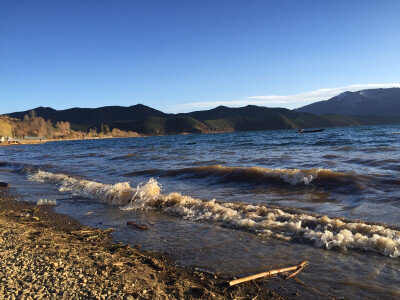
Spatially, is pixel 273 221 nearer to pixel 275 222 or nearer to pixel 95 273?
pixel 275 222

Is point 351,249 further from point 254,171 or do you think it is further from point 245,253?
point 254,171

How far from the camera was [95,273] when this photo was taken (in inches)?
171

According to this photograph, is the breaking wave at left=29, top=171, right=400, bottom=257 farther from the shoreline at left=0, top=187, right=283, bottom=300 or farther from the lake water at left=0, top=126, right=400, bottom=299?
the shoreline at left=0, top=187, right=283, bottom=300

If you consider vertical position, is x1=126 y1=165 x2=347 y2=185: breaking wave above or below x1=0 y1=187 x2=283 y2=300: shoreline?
Answer: below

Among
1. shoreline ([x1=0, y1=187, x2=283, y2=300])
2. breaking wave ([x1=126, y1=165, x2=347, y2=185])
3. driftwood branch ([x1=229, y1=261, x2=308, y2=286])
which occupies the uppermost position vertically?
shoreline ([x1=0, y1=187, x2=283, y2=300])

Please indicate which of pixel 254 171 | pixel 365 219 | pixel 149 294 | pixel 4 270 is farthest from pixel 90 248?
pixel 254 171

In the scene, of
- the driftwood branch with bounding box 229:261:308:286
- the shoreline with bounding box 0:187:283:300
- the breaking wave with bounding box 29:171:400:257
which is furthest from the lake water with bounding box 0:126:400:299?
the shoreline with bounding box 0:187:283:300

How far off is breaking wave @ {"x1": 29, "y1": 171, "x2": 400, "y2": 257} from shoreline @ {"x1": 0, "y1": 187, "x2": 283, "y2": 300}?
2.45 meters

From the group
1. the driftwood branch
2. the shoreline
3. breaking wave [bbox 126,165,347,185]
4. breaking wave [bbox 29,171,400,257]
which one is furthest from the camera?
breaking wave [bbox 126,165,347,185]

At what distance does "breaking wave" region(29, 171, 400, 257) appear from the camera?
5.70 m

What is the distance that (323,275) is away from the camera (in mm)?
4500

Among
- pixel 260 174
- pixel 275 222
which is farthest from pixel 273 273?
pixel 260 174

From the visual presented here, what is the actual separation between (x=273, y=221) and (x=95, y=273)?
171 inches

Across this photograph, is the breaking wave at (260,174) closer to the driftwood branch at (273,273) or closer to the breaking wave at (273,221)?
the breaking wave at (273,221)
